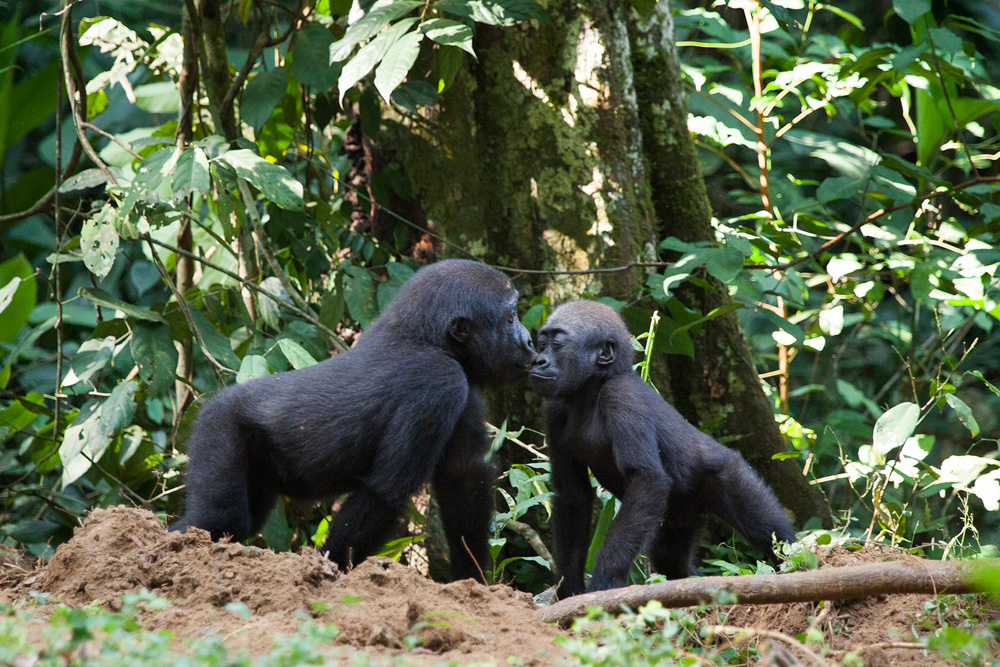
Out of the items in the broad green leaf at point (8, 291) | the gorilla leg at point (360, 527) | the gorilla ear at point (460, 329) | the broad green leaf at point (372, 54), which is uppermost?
the broad green leaf at point (372, 54)

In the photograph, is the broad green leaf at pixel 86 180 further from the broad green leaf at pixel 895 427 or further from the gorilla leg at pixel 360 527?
the broad green leaf at pixel 895 427

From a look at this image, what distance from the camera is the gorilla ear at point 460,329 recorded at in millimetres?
4148

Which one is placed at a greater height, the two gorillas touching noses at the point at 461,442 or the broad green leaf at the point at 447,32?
the broad green leaf at the point at 447,32

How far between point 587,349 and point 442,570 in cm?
185

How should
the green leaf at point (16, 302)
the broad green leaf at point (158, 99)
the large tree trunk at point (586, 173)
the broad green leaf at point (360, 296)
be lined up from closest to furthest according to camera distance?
1. the broad green leaf at point (360, 296)
2. the large tree trunk at point (586, 173)
3. the green leaf at point (16, 302)
4. the broad green leaf at point (158, 99)

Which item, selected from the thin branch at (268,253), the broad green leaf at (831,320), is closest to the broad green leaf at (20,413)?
the thin branch at (268,253)

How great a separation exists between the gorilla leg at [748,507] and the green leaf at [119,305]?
121 inches

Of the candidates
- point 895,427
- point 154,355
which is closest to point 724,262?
point 895,427

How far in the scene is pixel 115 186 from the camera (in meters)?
4.48

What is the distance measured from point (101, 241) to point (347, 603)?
260 cm

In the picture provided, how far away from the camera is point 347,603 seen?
273 centimetres

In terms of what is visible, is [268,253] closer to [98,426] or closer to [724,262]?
[98,426]

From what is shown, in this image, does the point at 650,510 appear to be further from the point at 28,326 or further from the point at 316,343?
the point at 28,326

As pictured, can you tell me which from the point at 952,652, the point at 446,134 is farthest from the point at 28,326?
the point at 952,652
